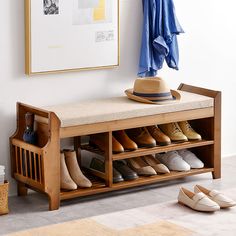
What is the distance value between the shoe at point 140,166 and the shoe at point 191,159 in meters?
0.34

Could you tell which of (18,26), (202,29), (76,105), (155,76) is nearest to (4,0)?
(18,26)

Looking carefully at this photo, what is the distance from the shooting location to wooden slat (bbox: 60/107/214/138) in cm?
479

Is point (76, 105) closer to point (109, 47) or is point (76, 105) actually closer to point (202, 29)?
point (109, 47)

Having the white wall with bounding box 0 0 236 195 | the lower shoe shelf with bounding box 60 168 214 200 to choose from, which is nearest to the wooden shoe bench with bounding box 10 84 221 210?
the lower shoe shelf with bounding box 60 168 214 200

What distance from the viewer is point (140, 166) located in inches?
207

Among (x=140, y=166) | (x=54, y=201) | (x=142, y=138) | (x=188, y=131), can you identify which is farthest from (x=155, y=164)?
(x=54, y=201)

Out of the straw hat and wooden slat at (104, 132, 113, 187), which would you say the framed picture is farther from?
wooden slat at (104, 132, 113, 187)

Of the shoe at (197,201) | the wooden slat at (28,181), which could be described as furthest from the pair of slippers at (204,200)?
the wooden slat at (28,181)

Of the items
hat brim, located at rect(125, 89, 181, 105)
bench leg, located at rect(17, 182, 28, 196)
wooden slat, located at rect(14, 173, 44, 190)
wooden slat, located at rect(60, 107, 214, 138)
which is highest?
hat brim, located at rect(125, 89, 181, 105)

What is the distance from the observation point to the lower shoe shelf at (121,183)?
4.86 metres

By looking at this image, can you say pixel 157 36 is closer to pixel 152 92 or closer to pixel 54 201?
pixel 152 92

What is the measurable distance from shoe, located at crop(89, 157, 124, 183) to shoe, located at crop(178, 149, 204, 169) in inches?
24.0

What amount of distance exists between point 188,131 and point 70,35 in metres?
1.07

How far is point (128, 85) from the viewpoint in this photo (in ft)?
18.1
